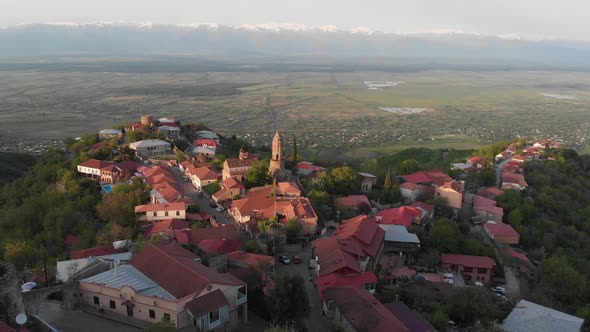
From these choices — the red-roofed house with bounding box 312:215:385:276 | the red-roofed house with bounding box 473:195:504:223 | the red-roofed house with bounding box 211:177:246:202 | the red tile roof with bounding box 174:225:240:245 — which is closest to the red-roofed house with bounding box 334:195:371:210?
the red-roofed house with bounding box 312:215:385:276

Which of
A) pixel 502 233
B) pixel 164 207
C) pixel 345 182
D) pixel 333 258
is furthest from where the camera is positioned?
pixel 345 182

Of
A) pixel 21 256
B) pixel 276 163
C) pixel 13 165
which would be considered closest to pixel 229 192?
pixel 276 163

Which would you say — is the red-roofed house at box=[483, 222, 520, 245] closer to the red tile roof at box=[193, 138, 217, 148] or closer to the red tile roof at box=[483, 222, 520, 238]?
the red tile roof at box=[483, 222, 520, 238]

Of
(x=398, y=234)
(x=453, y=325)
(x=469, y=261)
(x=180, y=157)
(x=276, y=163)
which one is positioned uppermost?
(x=276, y=163)

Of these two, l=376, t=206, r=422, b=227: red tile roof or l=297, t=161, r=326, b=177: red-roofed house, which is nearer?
l=376, t=206, r=422, b=227: red tile roof

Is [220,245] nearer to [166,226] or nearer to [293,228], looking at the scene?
[293,228]

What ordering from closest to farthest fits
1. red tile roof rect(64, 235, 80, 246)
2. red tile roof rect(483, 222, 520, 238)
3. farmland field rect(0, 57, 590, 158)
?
red tile roof rect(64, 235, 80, 246) < red tile roof rect(483, 222, 520, 238) < farmland field rect(0, 57, 590, 158)

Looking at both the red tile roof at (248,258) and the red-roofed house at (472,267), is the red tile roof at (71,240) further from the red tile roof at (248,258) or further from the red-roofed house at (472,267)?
the red-roofed house at (472,267)
